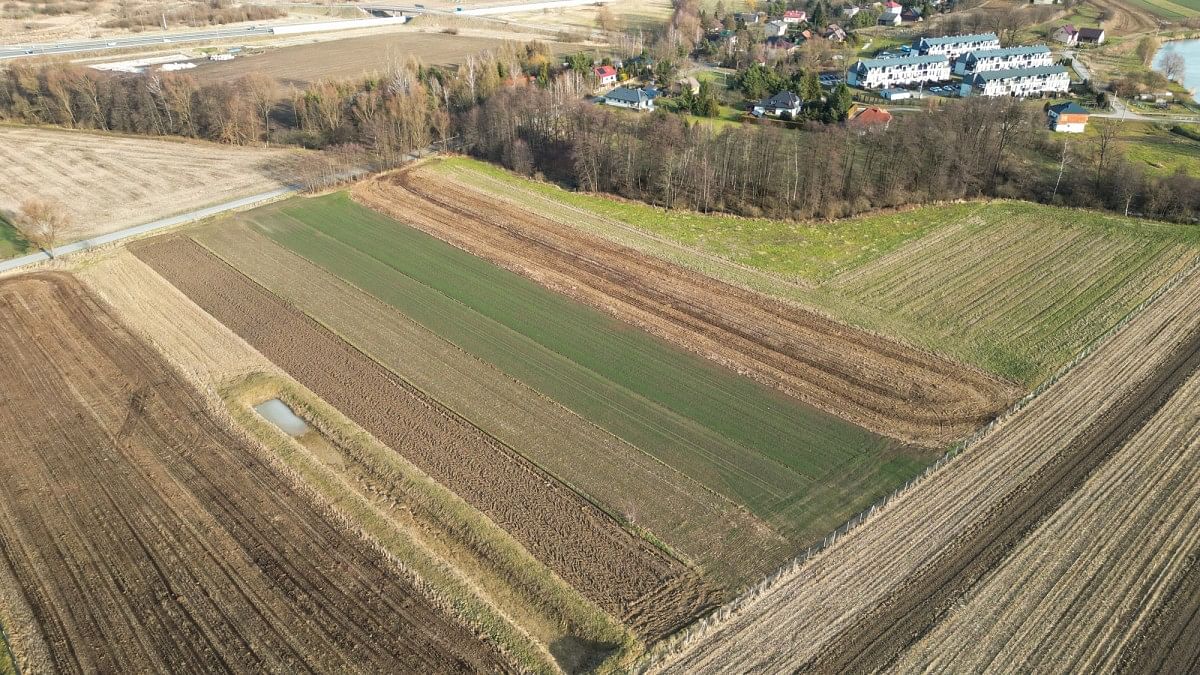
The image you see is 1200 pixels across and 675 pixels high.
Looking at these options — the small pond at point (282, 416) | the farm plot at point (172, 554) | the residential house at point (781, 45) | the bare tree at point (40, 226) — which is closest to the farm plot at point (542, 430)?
the small pond at point (282, 416)

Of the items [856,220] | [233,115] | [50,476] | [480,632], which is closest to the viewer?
[480,632]

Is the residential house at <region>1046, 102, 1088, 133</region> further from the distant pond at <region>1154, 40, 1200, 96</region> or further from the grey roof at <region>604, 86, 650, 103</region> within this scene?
the grey roof at <region>604, 86, 650, 103</region>

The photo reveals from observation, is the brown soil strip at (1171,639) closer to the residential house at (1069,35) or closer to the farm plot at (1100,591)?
the farm plot at (1100,591)

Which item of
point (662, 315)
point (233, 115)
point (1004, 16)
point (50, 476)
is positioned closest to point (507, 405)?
point (662, 315)

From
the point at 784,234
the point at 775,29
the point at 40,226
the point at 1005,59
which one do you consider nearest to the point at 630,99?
the point at 784,234

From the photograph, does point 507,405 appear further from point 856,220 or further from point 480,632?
point 856,220

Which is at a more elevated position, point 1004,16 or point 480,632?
point 1004,16

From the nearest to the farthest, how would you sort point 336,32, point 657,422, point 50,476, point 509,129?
point 50,476 < point 657,422 < point 509,129 < point 336,32

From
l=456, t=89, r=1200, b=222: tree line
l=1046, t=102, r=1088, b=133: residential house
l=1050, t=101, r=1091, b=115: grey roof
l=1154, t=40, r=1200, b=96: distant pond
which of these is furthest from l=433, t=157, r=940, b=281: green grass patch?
l=1154, t=40, r=1200, b=96: distant pond
